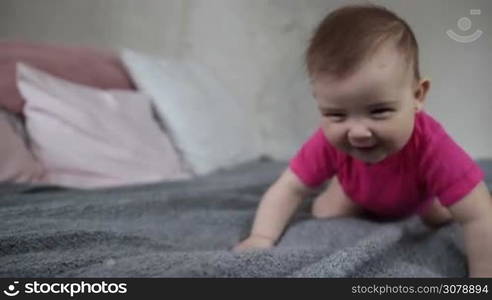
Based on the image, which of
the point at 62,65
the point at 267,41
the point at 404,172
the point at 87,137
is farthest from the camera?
the point at 62,65

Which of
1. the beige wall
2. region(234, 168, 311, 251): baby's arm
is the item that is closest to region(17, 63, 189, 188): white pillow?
the beige wall

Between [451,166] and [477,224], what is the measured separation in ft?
0.22

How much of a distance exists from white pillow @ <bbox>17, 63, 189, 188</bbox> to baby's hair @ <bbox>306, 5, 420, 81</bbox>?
0.58m

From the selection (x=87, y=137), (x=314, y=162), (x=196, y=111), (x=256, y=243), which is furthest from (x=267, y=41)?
(x=196, y=111)

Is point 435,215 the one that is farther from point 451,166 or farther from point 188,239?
point 188,239

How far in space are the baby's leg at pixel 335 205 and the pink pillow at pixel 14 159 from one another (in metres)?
0.49

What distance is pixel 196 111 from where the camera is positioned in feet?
4.04

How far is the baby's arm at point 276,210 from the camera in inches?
24.0

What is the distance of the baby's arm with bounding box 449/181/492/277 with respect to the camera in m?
0.52

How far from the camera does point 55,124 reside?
95 cm

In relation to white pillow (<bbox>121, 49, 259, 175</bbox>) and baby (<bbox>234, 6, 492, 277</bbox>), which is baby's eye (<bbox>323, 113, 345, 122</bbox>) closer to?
baby (<bbox>234, 6, 492, 277</bbox>)

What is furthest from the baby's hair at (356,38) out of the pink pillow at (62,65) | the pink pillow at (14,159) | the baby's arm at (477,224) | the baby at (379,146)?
the pink pillow at (62,65)

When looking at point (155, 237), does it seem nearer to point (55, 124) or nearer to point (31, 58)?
point (55, 124)

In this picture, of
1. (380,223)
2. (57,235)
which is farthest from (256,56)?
(57,235)
